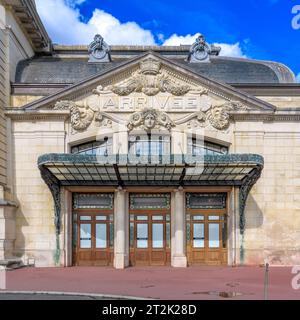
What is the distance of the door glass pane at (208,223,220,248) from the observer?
82.6 ft

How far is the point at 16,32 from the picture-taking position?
27.0 metres

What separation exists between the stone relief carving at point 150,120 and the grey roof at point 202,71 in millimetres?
2827

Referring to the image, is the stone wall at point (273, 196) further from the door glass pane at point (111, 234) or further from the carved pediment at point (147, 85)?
the door glass pane at point (111, 234)

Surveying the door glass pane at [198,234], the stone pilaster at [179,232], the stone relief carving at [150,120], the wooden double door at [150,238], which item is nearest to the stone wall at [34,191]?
the stone relief carving at [150,120]

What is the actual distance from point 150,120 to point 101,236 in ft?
18.6

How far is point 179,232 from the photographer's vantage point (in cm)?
2462

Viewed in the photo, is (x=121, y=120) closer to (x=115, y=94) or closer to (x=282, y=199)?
(x=115, y=94)

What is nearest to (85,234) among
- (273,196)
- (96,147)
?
(96,147)

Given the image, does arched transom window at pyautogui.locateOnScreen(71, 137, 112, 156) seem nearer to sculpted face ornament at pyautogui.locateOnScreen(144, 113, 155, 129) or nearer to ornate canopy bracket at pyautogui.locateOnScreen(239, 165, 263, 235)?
sculpted face ornament at pyautogui.locateOnScreen(144, 113, 155, 129)

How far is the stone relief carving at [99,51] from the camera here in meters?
29.6

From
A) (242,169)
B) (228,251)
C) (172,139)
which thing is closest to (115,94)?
(172,139)

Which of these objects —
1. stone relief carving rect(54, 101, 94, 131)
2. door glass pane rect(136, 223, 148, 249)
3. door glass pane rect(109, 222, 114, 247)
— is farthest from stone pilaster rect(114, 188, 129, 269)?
stone relief carving rect(54, 101, 94, 131)

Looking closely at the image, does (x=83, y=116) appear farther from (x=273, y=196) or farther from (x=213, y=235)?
(x=273, y=196)

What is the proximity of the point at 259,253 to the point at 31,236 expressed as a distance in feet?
33.3
